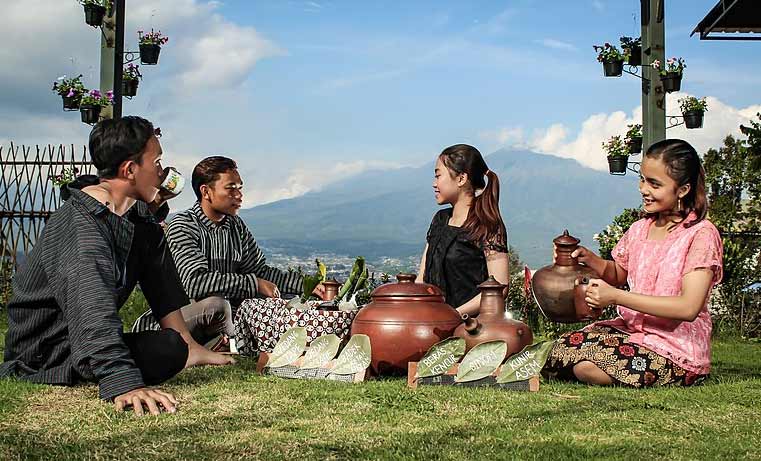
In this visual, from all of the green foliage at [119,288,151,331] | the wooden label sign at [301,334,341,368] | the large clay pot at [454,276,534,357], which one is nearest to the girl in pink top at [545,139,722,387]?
the large clay pot at [454,276,534,357]

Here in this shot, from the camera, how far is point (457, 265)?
16.8 feet

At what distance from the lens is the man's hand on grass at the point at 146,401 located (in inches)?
130

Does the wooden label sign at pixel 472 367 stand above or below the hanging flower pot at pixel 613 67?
below

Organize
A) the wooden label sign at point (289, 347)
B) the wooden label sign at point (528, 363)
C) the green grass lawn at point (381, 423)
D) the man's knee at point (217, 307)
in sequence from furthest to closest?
the man's knee at point (217, 307) → the wooden label sign at point (289, 347) → the wooden label sign at point (528, 363) → the green grass lawn at point (381, 423)

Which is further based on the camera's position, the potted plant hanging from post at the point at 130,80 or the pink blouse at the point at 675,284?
the potted plant hanging from post at the point at 130,80

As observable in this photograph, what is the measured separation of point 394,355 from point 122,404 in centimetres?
142

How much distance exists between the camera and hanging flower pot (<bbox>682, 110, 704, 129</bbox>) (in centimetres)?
929

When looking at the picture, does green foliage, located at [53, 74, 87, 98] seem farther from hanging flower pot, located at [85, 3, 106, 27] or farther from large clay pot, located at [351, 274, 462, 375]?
large clay pot, located at [351, 274, 462, 375]

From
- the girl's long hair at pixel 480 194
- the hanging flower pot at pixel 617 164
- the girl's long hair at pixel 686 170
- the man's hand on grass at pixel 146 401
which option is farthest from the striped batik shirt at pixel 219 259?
the hanging flower pot at pixel 617 164

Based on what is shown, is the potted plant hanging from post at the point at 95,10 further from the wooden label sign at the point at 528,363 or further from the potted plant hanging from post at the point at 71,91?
the wooden label sign at the point at 528,363

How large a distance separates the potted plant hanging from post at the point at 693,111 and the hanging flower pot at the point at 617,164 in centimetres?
73

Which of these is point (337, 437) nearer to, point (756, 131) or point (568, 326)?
point (568, 326)

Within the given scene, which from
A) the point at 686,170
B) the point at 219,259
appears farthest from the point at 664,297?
the point at 219,259

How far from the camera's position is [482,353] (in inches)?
161
